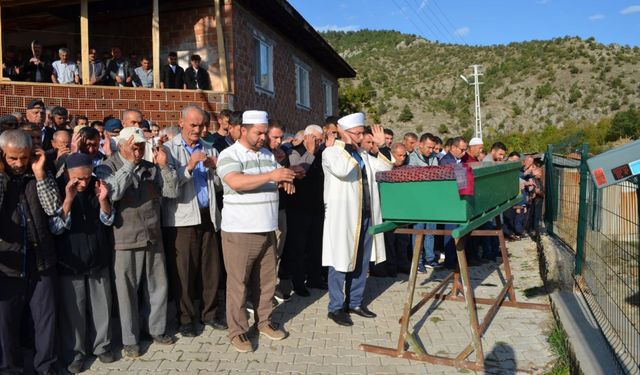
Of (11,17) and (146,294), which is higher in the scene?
(11,17)

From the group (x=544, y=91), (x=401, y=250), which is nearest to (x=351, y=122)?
(x=401, y=250)

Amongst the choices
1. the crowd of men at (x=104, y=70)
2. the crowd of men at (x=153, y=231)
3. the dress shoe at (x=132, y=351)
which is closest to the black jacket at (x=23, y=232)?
the crowd of men at (x=153, y=231)

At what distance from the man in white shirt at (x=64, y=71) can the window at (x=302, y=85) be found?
739 centimetres

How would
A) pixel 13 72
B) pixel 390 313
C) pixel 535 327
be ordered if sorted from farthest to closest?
pixel 13 72 < pixel 390 313 < pixel 535 327

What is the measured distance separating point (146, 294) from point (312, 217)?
2.23m

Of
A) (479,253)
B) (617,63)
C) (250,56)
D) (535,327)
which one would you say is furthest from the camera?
(617,63)

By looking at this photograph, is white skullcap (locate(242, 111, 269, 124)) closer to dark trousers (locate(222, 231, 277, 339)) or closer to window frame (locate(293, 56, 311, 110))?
dark trousers (locate(222, 231, 277, 339))

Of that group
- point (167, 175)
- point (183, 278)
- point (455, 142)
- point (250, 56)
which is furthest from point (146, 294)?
point (250, 56)

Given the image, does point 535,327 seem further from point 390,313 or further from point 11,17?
point 11,17

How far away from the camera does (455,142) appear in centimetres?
776

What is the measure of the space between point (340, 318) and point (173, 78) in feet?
24.8

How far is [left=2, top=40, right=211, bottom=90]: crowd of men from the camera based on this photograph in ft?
33.1

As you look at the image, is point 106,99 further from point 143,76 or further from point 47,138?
point 47,138

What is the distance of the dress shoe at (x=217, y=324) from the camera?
4.94 m
